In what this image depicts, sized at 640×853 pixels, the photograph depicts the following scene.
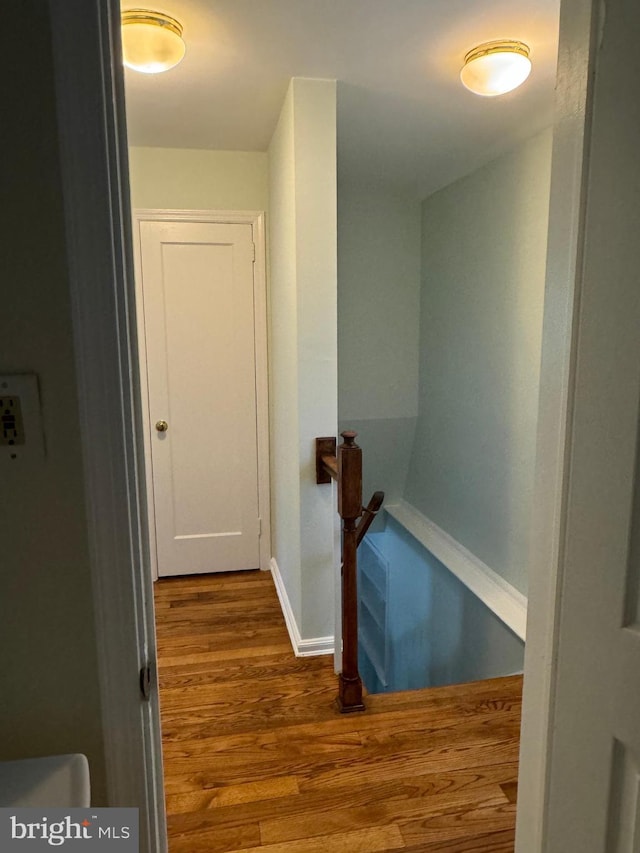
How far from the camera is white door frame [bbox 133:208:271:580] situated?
3.10m

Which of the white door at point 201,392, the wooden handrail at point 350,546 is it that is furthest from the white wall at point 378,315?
the wooden handrail at point 350,546

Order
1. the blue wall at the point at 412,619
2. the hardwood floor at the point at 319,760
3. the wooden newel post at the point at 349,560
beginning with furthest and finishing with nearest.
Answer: the blue wall at the point at 412,619
the wooden newel post at the point at 349,560
the hardwood floor at the point at 319,760

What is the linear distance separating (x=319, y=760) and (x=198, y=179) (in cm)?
285

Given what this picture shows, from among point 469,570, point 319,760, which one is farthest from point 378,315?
point 319,760

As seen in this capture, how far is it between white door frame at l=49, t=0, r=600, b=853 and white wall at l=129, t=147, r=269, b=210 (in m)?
2.43

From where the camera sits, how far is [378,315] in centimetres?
408

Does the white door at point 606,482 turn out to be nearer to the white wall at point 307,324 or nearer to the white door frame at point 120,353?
the white door frame at point 120,353

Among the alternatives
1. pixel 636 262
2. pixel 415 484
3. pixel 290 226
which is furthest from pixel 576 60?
pixel 415 484

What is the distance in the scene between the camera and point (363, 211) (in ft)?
12.8

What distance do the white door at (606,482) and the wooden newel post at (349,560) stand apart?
113 cm

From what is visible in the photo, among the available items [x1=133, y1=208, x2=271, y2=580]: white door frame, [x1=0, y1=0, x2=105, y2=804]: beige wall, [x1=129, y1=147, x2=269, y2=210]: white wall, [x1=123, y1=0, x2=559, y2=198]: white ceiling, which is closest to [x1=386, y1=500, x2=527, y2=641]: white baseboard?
[x1=133, y1=208, x2=271, y2=580]: white door frame

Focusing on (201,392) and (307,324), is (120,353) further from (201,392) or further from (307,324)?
(201,392)

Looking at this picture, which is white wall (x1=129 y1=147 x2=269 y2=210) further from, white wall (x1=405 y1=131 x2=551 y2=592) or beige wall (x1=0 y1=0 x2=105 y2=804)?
beige wall (x1=0 y1=0 x2=105 y2=804)

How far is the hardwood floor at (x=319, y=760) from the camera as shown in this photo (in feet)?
5.32
